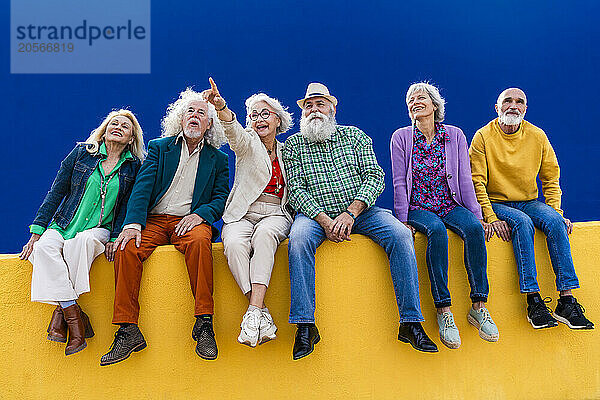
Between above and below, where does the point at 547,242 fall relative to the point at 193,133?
below

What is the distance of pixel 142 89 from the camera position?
530cm

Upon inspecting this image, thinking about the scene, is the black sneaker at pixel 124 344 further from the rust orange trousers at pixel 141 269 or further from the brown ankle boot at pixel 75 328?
the brown ankle boot at pixel 75 328

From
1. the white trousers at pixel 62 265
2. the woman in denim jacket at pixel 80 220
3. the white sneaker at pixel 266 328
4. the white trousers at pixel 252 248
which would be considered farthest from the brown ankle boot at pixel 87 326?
the white sneaker at pixel 266 328

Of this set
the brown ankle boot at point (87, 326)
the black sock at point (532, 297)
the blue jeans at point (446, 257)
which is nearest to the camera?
the brown ankle boot at point (87, 326)

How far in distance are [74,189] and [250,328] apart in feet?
4.38

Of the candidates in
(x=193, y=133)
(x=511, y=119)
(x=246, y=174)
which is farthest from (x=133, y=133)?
(x=511, y=119)

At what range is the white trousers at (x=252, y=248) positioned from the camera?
2.37 metres

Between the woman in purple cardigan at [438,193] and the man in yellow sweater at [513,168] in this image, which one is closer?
the woman in purple cardigan at [438,193]

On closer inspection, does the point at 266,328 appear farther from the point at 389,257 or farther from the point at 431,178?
the point at 431,178

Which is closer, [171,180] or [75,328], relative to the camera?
[75,328]

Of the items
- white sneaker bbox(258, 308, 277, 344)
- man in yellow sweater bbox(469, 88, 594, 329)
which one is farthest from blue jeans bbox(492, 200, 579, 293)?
white sneaker bbox(258, 308, 277, 344)

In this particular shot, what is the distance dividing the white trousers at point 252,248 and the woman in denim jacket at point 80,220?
0.62 m

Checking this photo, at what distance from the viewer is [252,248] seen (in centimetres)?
247

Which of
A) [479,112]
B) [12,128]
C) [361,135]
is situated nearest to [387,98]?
[479,112]
